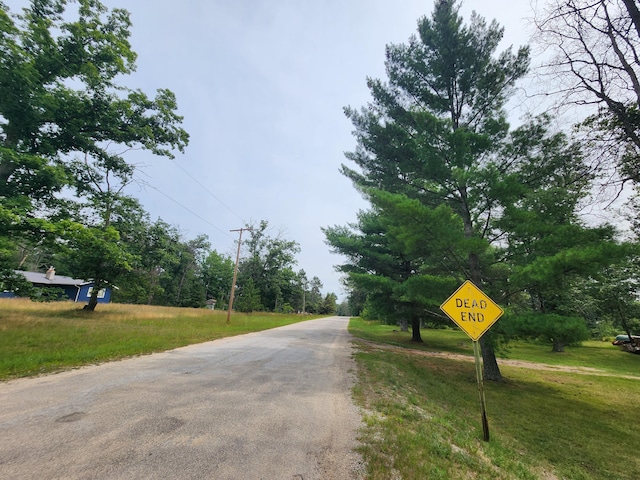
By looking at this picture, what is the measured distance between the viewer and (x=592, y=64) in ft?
23.0

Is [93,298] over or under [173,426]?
over

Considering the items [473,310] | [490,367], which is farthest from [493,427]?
[490,367]

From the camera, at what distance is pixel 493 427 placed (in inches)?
200

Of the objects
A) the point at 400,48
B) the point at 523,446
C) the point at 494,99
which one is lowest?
the point at 523,446

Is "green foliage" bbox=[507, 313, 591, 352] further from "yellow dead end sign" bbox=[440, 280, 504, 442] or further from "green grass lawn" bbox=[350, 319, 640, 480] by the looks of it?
"yellow dead end sign" bbox=[440, 280, 504, 442]

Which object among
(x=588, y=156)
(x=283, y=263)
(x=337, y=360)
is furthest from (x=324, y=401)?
(x=283, y=263)

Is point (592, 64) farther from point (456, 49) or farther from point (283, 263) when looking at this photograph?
point (283, 263)


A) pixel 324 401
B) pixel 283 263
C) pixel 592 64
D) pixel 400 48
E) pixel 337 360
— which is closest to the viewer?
pixel 324 401

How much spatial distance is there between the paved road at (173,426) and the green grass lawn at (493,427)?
0.55 m

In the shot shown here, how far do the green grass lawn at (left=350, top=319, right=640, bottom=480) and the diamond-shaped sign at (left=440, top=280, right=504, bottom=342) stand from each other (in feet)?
5.36

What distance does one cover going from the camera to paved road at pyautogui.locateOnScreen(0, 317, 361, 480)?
2451 mm

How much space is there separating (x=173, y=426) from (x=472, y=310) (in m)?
4.85

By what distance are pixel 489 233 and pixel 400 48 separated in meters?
8.22

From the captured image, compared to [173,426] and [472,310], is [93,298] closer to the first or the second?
[173,426]
